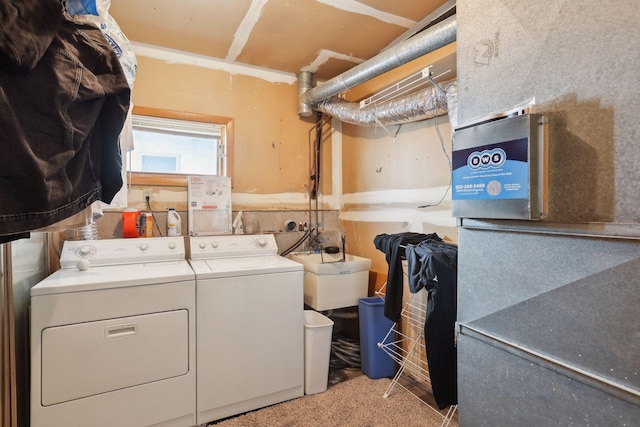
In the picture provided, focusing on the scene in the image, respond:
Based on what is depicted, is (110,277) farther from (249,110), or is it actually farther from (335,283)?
(249,110)

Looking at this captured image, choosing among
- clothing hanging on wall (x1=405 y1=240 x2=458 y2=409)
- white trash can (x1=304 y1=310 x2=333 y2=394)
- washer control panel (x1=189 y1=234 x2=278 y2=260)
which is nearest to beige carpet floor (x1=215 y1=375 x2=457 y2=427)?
white trash can (x1=304 y1=310 x2=333 y2=394)

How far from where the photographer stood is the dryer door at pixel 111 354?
149 centimetres

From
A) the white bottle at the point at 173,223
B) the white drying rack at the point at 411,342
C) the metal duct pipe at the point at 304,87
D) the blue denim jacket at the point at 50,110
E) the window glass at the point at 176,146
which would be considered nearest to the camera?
the blue denim jacket at the point at 50,110

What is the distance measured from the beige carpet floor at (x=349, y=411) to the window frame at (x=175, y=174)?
1.76 metres

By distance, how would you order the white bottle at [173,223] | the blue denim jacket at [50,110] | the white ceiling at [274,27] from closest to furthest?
1. the blue denim jacket at [50,110]
2. the white ceiling at [274,27]
3. the white bottle at [173,223]

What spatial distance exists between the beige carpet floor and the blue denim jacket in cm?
164

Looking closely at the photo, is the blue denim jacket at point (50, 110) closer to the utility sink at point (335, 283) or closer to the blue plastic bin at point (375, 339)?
the utility sink at point (335, 283)

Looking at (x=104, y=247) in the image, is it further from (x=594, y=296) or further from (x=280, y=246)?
(x=594, y=296)

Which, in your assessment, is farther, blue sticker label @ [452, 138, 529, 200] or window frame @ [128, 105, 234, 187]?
Answer: window frame @ [128, 105, 234, 187]

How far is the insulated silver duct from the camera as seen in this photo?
1853mm

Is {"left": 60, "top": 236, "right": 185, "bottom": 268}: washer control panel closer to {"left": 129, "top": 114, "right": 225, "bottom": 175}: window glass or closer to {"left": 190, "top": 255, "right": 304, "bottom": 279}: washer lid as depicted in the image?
{"left": 190, "top": 255, "right": 304, "bottom": 279}: washer lid

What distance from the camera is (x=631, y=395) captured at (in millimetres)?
634

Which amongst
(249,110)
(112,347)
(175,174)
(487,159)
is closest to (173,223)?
A: (175,174)

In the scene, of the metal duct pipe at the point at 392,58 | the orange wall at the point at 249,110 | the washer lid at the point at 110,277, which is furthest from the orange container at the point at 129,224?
the metal duct pipe at the point at 392,58
